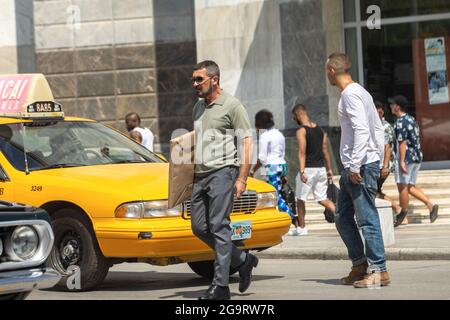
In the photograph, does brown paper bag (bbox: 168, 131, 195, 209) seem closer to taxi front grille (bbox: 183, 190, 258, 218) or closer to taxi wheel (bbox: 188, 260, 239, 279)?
taxi front grille (bbox: 183, 190, 258, 218)

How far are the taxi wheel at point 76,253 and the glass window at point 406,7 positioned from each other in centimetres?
1129

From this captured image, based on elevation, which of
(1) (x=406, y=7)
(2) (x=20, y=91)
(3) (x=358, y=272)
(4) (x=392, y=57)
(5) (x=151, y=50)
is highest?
(1) (x=406, y=7)

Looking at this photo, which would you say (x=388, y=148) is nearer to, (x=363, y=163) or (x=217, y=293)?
(x=363, y=163)

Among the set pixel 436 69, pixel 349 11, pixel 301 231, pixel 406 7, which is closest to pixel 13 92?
pixel 301 231

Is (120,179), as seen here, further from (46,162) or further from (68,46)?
(68,46)

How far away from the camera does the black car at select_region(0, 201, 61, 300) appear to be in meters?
7.16

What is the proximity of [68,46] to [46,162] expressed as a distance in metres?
11.5

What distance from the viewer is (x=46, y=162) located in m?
10.7

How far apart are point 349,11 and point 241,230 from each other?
1105 cm

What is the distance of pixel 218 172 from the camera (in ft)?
29.8

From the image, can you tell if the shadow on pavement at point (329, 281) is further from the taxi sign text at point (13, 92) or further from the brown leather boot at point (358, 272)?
the taxi sign text at point (13, 92)

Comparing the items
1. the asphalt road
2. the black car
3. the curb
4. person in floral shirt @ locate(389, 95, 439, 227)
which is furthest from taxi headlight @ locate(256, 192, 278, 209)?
person in floral shirt @ locate(389, 95, 439, 227)

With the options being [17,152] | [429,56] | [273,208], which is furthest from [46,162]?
[429,56]

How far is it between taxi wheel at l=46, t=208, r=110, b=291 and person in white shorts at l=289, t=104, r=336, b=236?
207 inches
